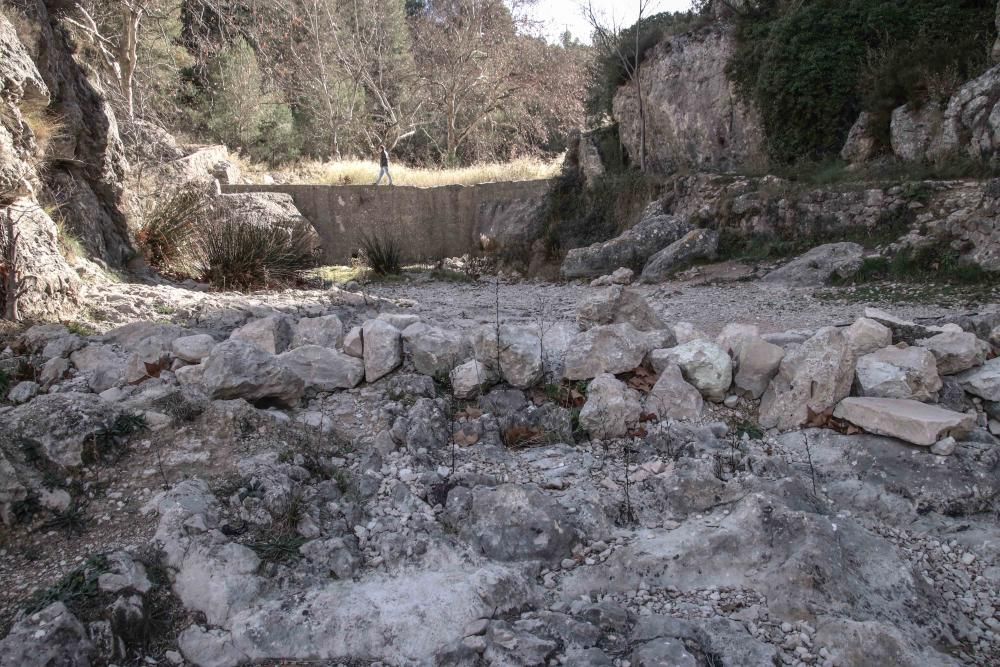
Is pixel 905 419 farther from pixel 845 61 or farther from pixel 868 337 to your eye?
pixel 845 61

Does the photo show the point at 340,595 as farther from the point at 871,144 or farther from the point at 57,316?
the point at 871,144

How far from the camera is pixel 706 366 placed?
4215 millimetres

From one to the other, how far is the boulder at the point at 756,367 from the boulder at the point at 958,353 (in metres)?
0.81

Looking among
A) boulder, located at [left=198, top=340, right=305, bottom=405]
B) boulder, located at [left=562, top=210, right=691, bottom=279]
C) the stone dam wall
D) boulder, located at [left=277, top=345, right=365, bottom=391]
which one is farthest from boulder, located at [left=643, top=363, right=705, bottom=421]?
the stone dam wall

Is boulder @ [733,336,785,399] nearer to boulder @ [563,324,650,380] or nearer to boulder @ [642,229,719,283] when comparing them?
boulder @ [563,324,650,380]

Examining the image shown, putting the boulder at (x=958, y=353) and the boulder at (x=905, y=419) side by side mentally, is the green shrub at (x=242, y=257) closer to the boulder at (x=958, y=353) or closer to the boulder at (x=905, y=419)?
the boulder at (x=905, y=419)

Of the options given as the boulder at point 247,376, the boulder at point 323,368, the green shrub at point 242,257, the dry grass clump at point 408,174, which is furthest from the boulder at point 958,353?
the dry grass clump at point 408,174

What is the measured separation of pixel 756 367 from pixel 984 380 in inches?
45.8

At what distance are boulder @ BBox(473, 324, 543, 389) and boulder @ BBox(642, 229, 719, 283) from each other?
17.6ft

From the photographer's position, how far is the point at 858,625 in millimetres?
2338

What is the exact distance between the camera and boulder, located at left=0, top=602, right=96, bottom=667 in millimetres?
2258

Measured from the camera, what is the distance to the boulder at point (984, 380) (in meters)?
3.91

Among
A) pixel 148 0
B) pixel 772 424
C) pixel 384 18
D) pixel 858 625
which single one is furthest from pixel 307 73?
pixel 858 625

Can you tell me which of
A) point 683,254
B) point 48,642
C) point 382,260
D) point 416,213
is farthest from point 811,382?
point 416,213
